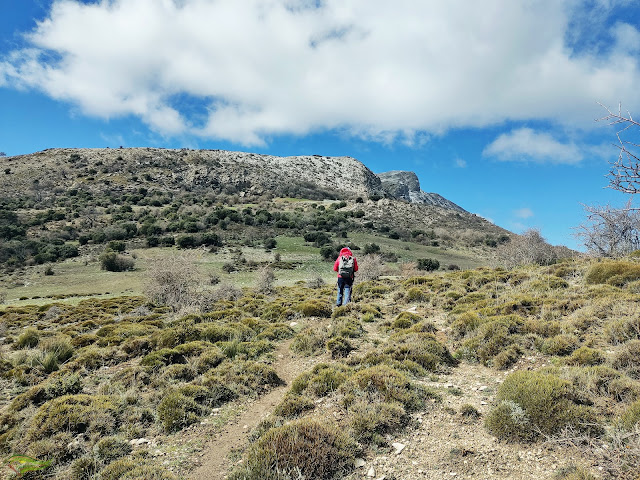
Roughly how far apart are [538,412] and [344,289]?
32.2ft

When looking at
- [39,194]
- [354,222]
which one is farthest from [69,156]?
[354,222]

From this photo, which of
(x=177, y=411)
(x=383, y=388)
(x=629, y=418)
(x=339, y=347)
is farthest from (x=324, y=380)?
(x=629, y=418)

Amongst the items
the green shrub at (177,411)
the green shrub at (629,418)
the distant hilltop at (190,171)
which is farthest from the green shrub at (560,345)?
the distant hilltop at (190,171)

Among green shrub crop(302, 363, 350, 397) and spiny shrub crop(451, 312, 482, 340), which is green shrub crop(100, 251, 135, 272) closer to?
green shrub crop(302, 363, 350, 397)

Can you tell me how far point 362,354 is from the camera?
9242mm

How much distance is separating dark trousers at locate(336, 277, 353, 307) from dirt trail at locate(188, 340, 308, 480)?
511 cm

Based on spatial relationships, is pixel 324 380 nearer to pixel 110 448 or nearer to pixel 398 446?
pixel 398 446

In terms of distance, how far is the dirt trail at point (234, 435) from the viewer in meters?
5.12

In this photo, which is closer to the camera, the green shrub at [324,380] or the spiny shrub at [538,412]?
the spiny shrub at [538,412]

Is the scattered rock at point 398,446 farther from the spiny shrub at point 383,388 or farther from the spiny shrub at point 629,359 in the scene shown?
the spiny shrub at point 629,359

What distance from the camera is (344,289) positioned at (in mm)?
14555

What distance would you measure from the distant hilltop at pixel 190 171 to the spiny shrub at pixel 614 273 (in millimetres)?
77732

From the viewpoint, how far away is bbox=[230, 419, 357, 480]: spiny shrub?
14.9 feet

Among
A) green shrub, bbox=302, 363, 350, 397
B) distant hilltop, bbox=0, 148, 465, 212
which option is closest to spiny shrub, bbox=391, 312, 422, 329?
green shrub, bbox=302, 363, 350, 397
